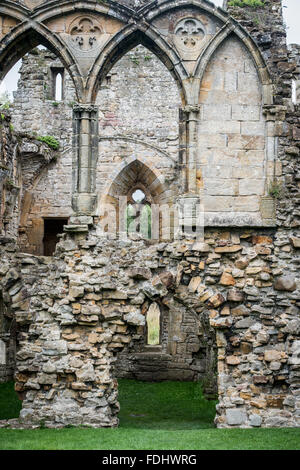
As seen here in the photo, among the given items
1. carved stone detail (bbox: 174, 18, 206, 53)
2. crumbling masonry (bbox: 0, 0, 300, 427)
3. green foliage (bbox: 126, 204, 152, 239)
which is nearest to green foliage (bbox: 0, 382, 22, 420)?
crumbling masonry (bbox: 0, 0, 300, 427)

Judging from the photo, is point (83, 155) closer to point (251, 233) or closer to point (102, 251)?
point (102, 251)

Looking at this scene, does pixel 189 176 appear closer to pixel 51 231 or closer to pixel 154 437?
pixel 154 437

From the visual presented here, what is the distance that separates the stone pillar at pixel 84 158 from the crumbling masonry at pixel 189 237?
0.02 meters

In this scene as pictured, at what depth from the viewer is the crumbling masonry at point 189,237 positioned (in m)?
8.23

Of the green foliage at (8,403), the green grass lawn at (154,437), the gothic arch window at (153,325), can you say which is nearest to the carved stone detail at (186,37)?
the green grass lawn at (154,437)

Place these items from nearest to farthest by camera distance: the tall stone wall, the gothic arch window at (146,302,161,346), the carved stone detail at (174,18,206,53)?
1. the tall stone wall
2. the carved stone detail at (174,18,206,53)
3. the gothic arch window at (146,302,161,346)

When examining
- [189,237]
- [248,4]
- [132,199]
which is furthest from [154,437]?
[132,199]

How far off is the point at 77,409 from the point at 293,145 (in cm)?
471

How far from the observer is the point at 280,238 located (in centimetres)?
852

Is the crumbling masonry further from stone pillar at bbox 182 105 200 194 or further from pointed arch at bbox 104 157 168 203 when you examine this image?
pointed arch at bbox 104 157 168 203

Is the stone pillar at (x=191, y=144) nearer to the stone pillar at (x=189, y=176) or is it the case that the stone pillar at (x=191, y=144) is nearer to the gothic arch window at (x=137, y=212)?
the stone pillar at (x=189, y=176)

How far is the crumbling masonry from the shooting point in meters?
8.23

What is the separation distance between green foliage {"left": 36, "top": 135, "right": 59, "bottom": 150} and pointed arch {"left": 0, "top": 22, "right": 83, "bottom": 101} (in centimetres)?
704
